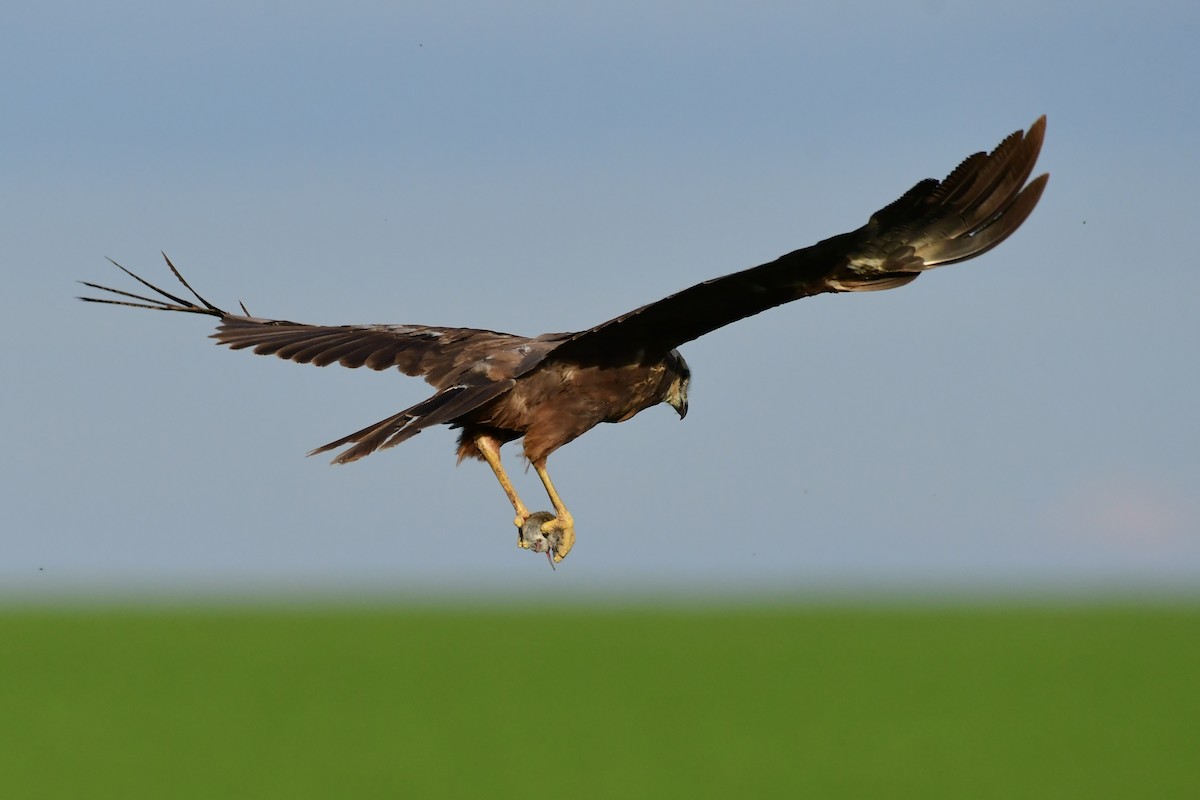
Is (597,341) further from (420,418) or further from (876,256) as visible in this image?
(876,256)

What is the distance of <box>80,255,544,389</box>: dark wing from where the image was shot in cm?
911

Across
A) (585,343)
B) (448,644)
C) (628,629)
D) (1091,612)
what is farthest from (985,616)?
(585,343)

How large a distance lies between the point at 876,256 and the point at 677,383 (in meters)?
1.75

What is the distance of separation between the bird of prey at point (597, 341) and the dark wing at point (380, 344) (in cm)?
1

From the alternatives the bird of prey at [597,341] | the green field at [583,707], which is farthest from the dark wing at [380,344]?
the green field at [583,707]

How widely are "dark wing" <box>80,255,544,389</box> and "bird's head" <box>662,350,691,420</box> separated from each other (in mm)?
819

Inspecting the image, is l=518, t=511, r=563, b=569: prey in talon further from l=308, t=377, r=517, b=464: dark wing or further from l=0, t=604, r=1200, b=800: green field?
l=0, t=604, r=1200, b=800: green field

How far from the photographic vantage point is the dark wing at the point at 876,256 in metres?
7.58

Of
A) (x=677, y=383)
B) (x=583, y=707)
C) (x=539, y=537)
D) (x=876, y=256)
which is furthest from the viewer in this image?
(x=583, y=707)

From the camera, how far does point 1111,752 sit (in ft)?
144

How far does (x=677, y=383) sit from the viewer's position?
375 inches

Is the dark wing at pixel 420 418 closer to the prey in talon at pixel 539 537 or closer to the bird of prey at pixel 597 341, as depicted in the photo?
the bird of prey at pixel 597 341

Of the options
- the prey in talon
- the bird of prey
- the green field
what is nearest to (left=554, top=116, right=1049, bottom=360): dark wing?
the bird of prey

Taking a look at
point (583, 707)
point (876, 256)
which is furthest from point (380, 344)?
point (583, 707)
